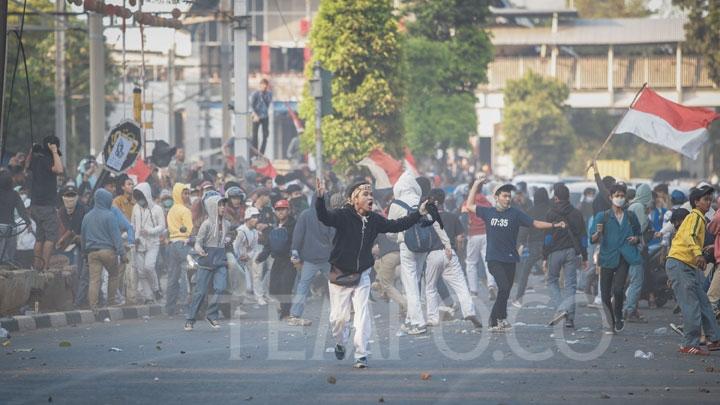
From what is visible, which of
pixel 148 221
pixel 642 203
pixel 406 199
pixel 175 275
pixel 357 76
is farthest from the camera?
pixel 357 76

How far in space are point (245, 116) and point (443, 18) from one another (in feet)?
67.7

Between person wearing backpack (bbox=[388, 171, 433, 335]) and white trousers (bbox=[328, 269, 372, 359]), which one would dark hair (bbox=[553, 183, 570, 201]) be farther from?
white trousers (bbox=[328, 269, 372, 359])

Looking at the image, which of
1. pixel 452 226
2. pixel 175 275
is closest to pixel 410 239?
pixel 452 226

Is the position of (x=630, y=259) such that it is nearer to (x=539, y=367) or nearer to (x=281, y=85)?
(x=539, y=367)

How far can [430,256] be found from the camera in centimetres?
1739

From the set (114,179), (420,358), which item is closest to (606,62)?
(114,179)

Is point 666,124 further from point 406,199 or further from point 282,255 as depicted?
point 282,255

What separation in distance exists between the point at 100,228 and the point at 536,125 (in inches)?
1850

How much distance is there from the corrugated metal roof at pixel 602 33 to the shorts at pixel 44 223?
163 feet

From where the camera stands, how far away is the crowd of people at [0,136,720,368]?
14.6 metres

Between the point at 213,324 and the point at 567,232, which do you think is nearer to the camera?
the point at 213,324

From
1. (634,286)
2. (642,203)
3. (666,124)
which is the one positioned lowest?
(634,286)

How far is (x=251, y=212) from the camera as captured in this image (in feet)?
72.2

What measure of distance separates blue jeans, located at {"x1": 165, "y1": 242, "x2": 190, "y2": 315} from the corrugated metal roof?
1909 inches
